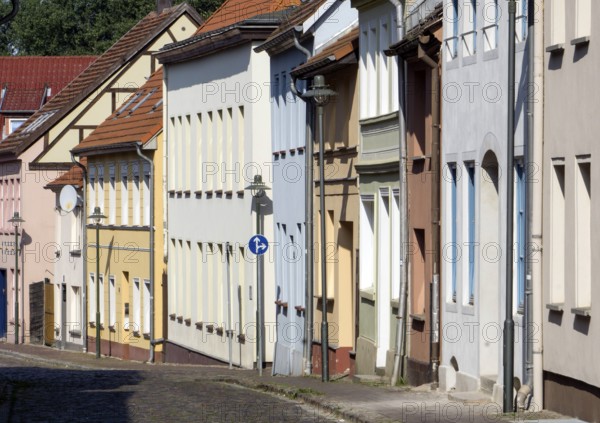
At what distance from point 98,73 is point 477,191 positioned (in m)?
39.0

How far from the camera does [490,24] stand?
21.3m

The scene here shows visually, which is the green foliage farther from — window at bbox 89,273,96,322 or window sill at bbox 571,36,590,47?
window sill at bbox 571,36,590,47

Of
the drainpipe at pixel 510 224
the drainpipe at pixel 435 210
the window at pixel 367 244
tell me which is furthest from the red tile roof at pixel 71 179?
the drainpipe at pixel 510 224

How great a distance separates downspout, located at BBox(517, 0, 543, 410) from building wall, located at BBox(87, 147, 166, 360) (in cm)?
2864

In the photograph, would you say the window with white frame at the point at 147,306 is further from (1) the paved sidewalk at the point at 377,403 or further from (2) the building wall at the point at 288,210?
(1) the paved sidewalk at the point at 377,403

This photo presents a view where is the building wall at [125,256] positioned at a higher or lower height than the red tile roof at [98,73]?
lower

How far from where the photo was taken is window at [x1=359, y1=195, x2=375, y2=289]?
28.9m

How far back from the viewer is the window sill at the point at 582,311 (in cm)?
1730

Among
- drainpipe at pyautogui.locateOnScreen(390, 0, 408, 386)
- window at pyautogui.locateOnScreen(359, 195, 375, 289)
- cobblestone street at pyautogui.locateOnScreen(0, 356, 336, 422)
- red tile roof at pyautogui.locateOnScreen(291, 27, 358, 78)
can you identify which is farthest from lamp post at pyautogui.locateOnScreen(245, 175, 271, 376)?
drainpipe at pyautogui.locateOnScreen(390, 0, 408, 386)

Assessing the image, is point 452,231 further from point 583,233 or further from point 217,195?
point 217,195

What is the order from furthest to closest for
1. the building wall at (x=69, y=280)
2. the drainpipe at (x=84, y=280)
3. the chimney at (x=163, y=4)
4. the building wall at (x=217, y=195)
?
the chimney at (x=163, y=4) → the building wall at (x=69, y=280) → the drainpipe at (x=84, y=280) → the building wall at (x=217, y=195)

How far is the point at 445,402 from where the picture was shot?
2086 centimetres

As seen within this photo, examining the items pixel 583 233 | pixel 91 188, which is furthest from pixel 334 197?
pixel 91 188

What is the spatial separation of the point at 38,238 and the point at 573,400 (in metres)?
44.7
